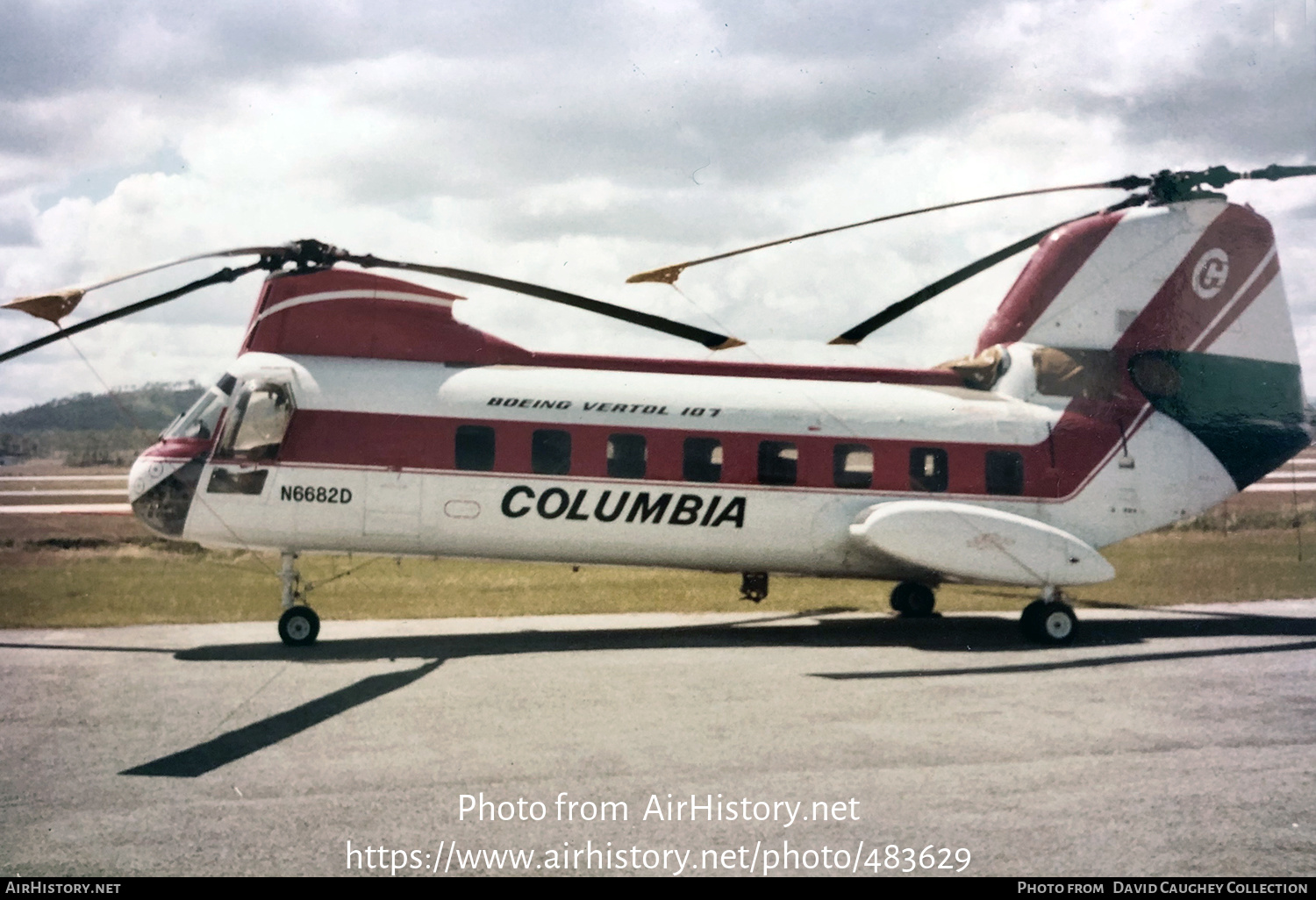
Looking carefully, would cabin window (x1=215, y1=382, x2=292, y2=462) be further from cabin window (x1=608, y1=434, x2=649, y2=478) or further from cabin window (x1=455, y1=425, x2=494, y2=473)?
cabin window (x1=608, y1=434, x2=649, y2=478)

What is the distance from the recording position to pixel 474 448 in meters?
13.5

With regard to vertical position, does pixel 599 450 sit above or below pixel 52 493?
above

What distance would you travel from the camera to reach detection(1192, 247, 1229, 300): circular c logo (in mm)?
14547

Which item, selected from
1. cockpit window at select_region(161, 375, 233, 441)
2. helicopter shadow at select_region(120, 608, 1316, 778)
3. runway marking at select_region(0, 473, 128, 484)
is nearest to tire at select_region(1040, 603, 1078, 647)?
helicopter shadow at select_region(120, 608, 1316, 778)

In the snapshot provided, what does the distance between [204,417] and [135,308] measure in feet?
5.81

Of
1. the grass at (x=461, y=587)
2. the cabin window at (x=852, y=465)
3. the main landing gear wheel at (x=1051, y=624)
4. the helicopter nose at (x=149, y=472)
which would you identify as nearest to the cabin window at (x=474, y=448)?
the grass at (x=461, y=587)

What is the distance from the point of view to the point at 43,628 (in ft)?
46.0

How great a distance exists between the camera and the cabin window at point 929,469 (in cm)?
1404

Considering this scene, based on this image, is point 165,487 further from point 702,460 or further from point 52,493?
point 52,493

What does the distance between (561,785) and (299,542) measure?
7.57m

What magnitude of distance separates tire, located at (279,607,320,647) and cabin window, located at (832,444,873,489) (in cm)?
667

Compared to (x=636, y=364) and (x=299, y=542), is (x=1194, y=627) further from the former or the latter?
(x=299, y=542)

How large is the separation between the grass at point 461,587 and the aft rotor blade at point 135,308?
390cm

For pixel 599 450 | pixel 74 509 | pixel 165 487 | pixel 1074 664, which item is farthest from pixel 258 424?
pixel 74 509
